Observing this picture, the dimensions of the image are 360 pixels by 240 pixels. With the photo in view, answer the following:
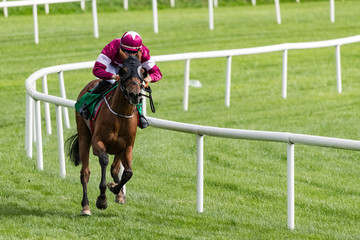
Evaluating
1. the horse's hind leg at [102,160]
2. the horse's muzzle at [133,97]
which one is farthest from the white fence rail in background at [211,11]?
the horse's muzzle at [133,97]

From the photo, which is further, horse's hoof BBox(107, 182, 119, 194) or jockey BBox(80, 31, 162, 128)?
horse's hoof BBox(107, 182, 119, 194)

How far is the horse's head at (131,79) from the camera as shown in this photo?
21.0 ft

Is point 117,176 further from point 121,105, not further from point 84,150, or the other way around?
point 121,105

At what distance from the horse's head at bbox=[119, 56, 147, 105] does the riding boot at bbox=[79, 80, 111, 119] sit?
0.53 m

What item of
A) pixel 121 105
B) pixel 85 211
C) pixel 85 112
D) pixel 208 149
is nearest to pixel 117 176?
pixel 85 211

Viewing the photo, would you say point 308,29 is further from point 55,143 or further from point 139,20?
point 55,143

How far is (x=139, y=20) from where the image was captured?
20656mm

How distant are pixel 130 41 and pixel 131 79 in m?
0.37

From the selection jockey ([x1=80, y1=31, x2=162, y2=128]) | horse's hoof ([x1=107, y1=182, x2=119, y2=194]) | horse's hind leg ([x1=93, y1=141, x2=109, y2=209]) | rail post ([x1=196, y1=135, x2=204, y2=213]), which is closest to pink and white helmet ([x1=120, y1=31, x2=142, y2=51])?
jockey ([x1=80, y1=31, x2=162, y2=128])

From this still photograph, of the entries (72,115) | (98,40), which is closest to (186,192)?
(72,115)

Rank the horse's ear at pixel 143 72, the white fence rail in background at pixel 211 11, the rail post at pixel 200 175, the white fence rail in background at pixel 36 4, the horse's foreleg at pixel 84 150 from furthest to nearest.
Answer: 1. the white fence rail in background at pixel 211 11
2. the white fence rail in background at pixel 36 4
3. the horse's foreleg at pixel 84 150
4. the rail post at pixel 200 175
5. the horse's ear at pixel 143 72

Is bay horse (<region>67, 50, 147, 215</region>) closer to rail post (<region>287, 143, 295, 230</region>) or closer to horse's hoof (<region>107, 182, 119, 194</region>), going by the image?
horse's hoof (<region>107, 182, 119, 194</region>)

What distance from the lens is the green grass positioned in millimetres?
6750

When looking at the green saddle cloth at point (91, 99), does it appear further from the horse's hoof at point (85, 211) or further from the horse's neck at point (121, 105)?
the horse's hoof at point (85, 211)
